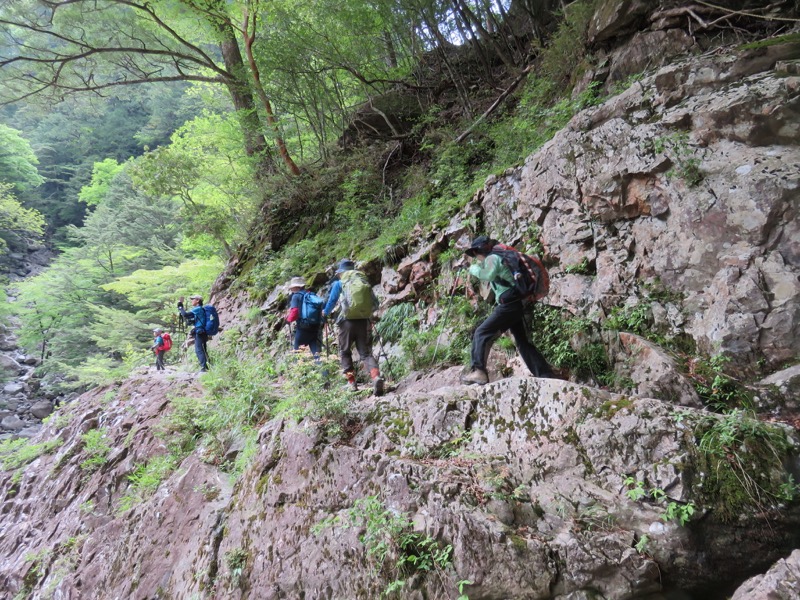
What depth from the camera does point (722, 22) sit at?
17.9 ft

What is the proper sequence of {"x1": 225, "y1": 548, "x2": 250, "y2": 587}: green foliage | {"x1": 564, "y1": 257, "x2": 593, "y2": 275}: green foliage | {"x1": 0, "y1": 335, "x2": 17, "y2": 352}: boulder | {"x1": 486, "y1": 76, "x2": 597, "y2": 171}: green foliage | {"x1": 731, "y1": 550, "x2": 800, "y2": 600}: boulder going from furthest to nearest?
{"x1": 0, "y1": 335, "x2": 17, "y2": 352}: boulder
{"x1": 486, "y1": 76, "x2": 597, "y2": 171}: green foliage
{"x1": 564, "y1": 257, "x2": 593, "y2": 275}: green foliage
{"x1": 225, "y1": 548, "x2": 250, "y2": 587}: green foliage
{"x1": 731, "y1": 550, "x2": 800, "y2": 600}: boulder

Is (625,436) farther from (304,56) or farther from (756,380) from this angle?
(304,56)

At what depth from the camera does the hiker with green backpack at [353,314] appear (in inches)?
235

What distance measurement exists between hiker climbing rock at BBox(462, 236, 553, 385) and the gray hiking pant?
1687 millimetres

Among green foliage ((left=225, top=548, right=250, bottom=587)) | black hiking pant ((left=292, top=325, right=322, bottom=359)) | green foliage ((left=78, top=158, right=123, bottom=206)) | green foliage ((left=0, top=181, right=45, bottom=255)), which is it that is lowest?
green foliage ((left=225, top=548, right=250, bottom=587))

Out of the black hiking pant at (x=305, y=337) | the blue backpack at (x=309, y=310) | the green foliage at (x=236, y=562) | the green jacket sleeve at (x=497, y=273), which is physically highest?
the blue backpack at (x=309, y=310)

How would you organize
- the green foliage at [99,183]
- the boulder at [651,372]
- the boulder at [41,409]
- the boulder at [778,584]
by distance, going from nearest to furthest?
the boulder at [778,584]
the boulder at [651,372]
the boulder at [41,409]
the green foliage at [99,183]

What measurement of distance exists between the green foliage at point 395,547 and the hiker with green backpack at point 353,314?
7.86 ft

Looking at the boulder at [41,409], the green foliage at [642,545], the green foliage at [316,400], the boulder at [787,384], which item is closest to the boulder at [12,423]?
the boulder at [41,409]

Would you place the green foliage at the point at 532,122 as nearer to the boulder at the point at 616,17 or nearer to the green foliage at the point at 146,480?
the boulder at the point at 616,17

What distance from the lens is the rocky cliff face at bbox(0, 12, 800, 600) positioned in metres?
2.84

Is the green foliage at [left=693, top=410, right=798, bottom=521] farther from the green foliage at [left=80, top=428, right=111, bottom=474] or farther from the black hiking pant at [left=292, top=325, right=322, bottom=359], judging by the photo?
the green foliage at [left=80, top=428, right=111, bottom=474]

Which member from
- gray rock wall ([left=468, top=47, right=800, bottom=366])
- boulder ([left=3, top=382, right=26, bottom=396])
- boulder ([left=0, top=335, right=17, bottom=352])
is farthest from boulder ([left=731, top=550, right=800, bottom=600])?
boulder ([left=0, top=335, right=17, bottom=352])

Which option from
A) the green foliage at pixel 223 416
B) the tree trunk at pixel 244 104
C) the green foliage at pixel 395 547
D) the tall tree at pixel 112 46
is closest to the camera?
the green foliage at pixel 395 547
